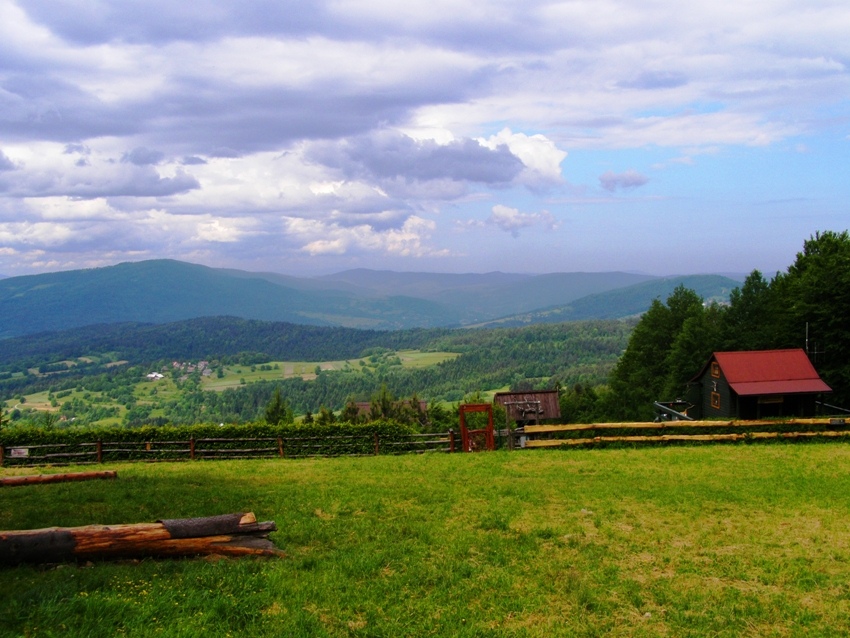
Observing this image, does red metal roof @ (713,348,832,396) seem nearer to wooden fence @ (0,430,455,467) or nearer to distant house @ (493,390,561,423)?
distant house @ (493,390,561,423)

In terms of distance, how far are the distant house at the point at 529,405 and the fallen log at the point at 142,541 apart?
3547 centimetres

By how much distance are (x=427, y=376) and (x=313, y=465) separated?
574ft

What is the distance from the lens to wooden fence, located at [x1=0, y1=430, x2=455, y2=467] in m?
30.9

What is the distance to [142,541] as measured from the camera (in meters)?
10.1

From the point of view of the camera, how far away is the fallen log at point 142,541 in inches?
379

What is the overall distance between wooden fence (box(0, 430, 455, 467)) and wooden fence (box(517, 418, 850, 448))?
5.39 m

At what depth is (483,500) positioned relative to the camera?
52.3ft

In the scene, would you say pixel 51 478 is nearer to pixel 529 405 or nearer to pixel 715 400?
pixel 529 405

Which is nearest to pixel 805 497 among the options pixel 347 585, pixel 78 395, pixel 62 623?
pixel 347 585

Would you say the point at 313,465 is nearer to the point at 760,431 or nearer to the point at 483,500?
the point at 483,500

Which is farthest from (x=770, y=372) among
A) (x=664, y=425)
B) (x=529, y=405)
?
(x=529, y=405)

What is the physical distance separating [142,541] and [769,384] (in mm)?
38679

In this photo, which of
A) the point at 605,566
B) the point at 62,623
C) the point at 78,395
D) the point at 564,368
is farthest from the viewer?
the point at 78,395

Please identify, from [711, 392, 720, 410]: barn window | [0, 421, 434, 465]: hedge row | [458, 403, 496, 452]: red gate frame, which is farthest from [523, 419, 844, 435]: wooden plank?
[711, 392, 720, 410]: barn window
